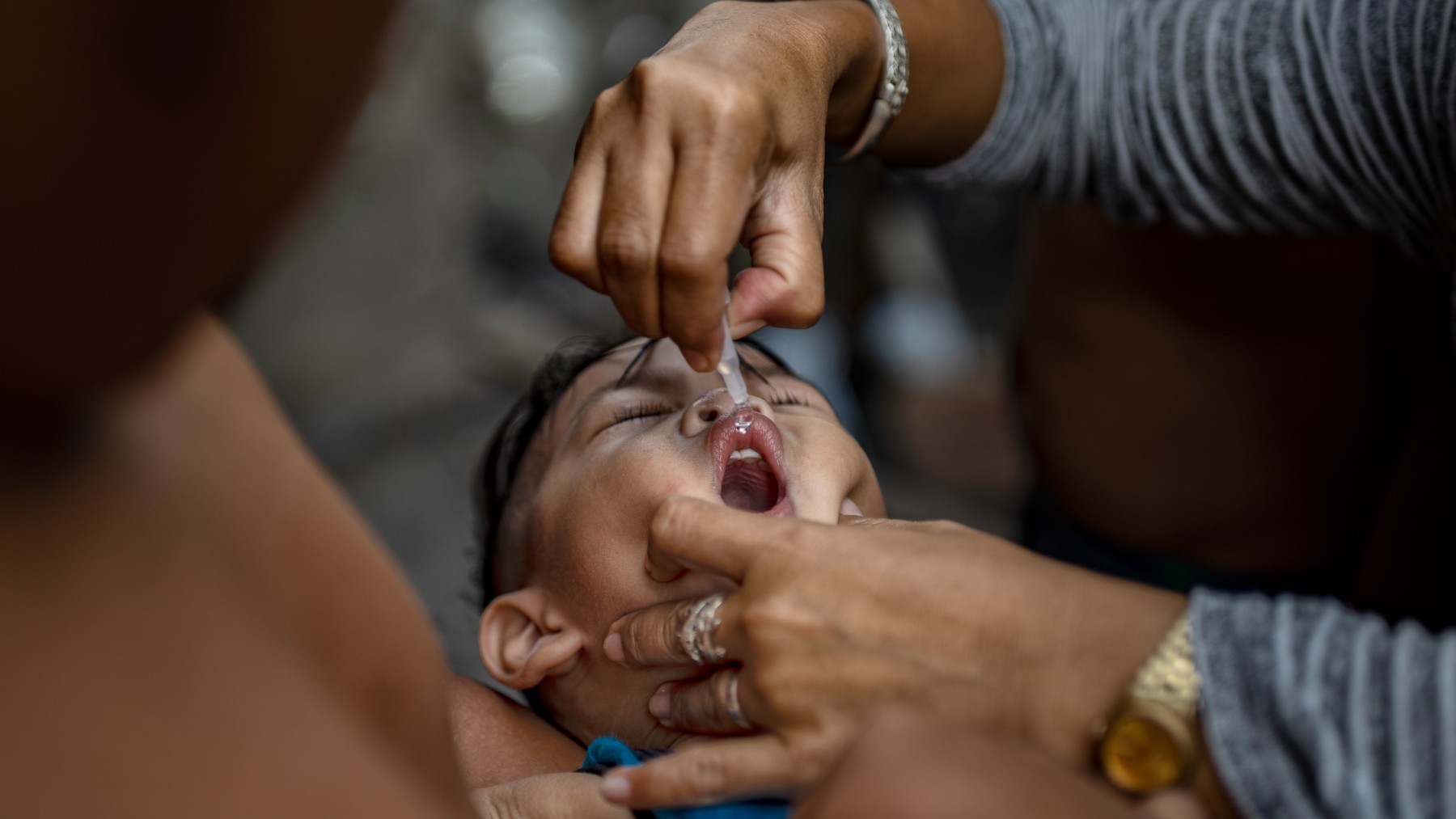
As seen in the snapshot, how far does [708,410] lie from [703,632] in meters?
0.35

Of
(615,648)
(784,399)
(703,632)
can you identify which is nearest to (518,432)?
(784,399)

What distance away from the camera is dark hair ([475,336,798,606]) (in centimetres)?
160

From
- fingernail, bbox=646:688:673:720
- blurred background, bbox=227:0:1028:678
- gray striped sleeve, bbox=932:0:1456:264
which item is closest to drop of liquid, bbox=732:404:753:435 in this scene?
fingernail, bbox=646:688:673:720

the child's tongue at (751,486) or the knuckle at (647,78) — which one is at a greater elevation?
the knuckle at (647,78)

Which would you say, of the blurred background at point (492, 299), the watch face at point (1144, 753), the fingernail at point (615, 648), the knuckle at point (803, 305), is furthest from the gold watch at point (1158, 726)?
the blurred background at point (492, 299)

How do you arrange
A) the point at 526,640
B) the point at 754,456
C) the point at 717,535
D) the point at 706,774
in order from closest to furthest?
the point at 706,774
the point at 717,535
the point at 754,456
the point at 526,640

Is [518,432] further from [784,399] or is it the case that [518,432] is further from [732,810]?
[732,810]

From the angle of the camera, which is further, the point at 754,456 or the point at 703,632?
the point at 754,456

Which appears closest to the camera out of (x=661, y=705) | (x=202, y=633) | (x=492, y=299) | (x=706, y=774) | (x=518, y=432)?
(x=202, y=633)

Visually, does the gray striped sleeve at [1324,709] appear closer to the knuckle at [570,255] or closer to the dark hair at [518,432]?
the knuckle at [570,255]

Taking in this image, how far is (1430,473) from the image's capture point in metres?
1.65

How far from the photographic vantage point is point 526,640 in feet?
4.65

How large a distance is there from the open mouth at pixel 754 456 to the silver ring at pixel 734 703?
0.78 feet

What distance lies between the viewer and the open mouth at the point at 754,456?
4.15ft
